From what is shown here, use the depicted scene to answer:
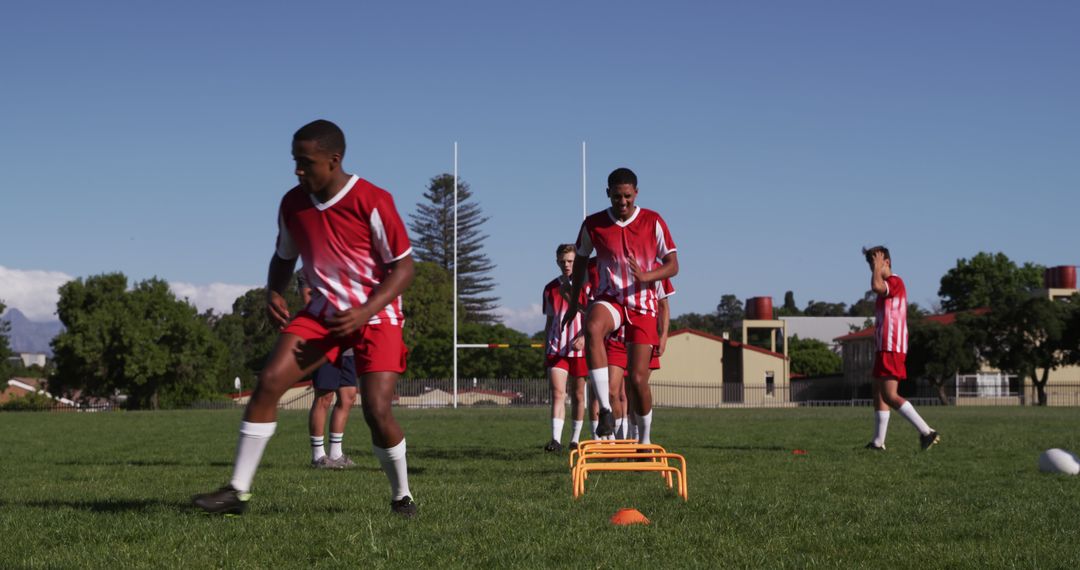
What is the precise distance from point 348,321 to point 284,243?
76 cm

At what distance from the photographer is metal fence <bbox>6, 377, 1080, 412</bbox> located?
57.6 m

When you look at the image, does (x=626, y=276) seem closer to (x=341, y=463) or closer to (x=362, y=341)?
(x=341, y=463)

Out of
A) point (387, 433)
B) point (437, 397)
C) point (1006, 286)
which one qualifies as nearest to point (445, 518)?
point (387, 433)

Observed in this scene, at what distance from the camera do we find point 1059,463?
914 cm

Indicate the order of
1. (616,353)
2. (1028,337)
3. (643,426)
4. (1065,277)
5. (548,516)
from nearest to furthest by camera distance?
1. (548,516)
2. (643,426)
3. (616,353)
4. (1028,337)
5. (1065,277)

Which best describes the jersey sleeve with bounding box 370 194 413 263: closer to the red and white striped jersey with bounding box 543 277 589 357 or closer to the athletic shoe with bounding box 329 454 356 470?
the athletic shoe with bounding box 329 454 356 470

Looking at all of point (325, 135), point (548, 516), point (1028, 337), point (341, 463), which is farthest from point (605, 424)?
point (1028, 337)

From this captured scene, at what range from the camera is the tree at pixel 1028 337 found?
6388 cm

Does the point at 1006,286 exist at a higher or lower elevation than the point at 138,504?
higher

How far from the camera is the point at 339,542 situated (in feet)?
16.4

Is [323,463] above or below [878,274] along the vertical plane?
below

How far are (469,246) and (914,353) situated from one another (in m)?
46.6

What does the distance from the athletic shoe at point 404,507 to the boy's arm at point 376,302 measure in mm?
1014

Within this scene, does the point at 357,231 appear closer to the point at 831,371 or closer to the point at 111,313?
the point at 111,313
